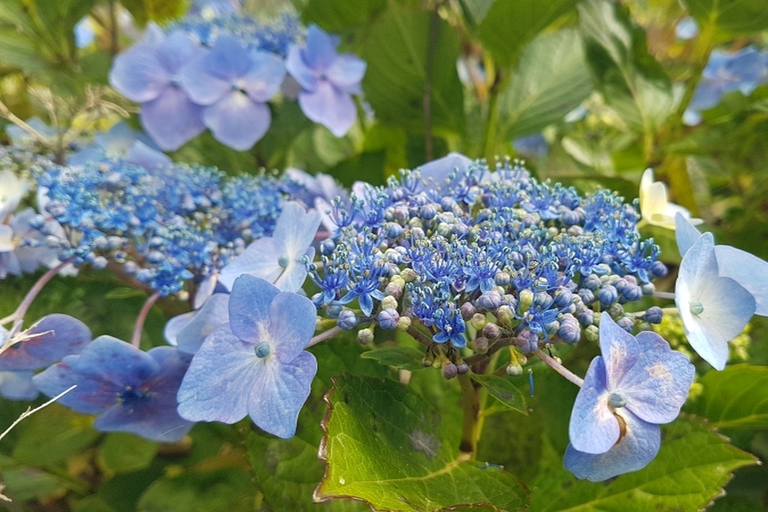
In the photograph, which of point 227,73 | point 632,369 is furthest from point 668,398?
point 227,73

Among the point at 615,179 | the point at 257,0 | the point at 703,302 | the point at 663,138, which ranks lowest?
the point at 703,302

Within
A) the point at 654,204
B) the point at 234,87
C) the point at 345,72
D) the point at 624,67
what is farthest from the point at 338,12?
the point at 654,204

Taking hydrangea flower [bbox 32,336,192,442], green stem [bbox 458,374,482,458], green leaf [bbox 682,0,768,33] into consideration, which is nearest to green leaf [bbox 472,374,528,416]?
green stem [bbox 458,374,482,458]

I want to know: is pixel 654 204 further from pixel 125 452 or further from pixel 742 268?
pixel 125 452

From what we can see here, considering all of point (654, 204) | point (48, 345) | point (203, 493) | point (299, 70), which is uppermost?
point (299, 70)

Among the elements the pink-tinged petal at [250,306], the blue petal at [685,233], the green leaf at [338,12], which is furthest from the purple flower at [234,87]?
the blue petal at [685,233]

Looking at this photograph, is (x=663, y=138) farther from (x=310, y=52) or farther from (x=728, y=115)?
(x=310, y=52)
